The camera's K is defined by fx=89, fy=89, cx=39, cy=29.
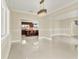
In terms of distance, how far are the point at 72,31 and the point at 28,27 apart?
23.2 ft

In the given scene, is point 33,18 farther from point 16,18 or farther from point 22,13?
point 16,18

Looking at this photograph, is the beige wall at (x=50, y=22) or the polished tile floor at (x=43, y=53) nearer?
the polished tile floor at (x=43, y=53)

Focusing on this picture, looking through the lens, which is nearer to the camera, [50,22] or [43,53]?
[43,53]

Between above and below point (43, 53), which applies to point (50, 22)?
above

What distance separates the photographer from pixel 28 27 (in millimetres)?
15047

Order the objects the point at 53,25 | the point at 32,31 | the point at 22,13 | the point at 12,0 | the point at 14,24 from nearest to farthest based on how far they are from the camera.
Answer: the point at 12,0 < the point at 14,24 < the point at 22,13 < the point at 53,25 < the point at 32,31

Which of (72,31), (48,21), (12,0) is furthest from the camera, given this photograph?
(72,31)

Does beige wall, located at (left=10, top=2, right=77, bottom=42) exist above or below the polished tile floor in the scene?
above

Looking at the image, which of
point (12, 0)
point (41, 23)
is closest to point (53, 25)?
point (41, 23)

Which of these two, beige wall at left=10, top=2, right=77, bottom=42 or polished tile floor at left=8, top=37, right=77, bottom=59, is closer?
polished tile floor at left=8, top=37, right=77, bottom=59

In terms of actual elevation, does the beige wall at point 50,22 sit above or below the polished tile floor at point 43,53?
above

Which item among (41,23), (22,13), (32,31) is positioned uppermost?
(22,13)

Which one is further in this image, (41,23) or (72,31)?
(72,31)

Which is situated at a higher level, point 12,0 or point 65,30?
point 12,0
